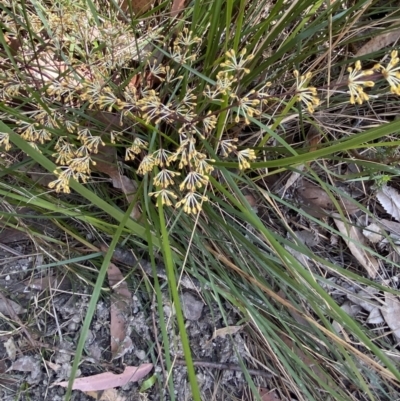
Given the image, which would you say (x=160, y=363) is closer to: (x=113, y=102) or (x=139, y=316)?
(x=139, y=316)

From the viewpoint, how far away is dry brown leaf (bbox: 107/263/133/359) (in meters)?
1.14

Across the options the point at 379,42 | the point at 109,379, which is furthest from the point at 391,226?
the point at 109,379

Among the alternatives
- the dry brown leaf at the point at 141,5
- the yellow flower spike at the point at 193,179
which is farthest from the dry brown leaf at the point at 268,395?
the dry brown leaf at the point at 141,5

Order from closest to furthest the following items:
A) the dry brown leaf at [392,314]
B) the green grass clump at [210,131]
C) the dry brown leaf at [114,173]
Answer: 1. the green grass clump at [210,131]
2. the dry brown leaf at [114,173]
3. the dry brown leaf at [392,314]

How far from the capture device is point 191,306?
3.86ft

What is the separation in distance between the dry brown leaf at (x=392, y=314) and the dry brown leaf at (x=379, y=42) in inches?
27.0

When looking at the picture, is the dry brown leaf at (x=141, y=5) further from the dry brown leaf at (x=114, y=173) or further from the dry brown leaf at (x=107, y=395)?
the dry brown leaf at (x=107, y=395)

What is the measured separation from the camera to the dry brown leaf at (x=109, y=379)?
3.60 ft

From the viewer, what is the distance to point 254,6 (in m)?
0.92

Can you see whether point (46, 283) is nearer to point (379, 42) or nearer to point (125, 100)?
point (125, 100)

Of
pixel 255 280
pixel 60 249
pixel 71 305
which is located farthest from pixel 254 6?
pixel 71 305

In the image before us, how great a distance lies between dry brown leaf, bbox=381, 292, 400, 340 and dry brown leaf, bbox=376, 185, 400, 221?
0.24 m

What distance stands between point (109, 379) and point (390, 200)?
0.94m

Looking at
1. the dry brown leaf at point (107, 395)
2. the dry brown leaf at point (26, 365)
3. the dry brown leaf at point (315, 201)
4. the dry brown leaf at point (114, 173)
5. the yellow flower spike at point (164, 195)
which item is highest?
the yellow flower spike at point (164, 195)
